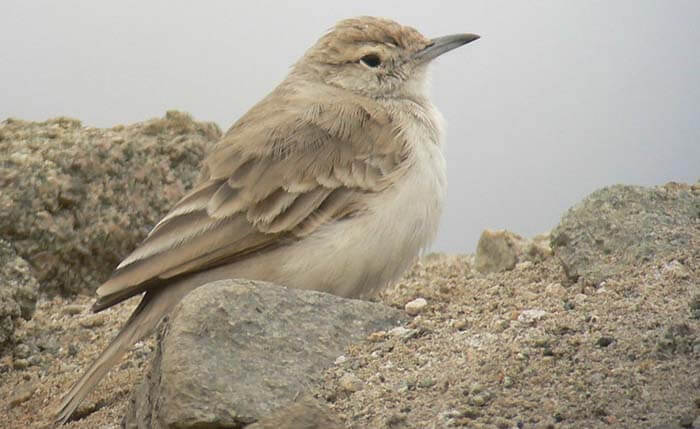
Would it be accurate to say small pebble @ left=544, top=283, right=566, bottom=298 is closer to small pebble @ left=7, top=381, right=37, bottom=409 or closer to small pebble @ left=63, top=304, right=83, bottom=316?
small pebble @ left=7, top=381, right=37, bottom=409

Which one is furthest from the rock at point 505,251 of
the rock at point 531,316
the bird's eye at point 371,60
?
the rock at point 531,316

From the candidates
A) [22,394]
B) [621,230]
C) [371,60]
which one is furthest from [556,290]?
[22,394]

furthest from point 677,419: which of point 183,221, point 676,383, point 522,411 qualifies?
point 183,221

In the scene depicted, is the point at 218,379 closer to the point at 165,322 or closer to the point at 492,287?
the point at 165,322

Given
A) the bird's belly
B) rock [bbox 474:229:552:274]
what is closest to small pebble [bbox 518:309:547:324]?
the bird's belly

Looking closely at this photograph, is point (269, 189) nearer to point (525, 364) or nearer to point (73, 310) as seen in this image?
point (525, 364)
